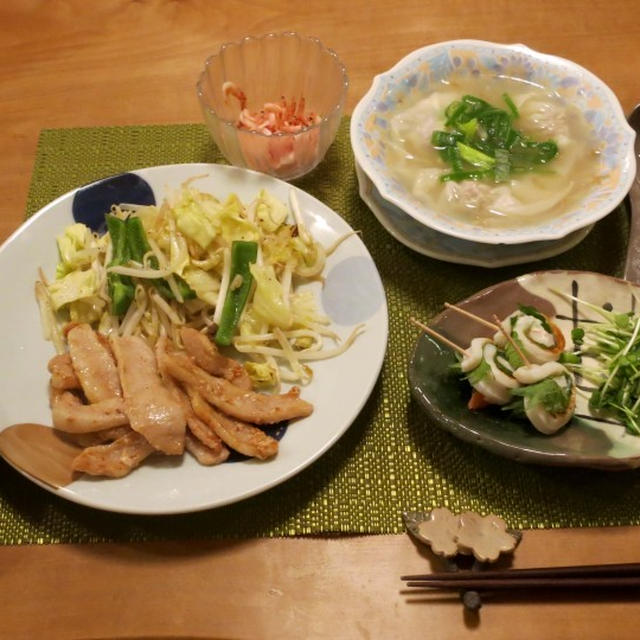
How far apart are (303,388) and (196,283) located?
0.47 m

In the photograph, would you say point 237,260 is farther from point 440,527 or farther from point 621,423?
point 621,423

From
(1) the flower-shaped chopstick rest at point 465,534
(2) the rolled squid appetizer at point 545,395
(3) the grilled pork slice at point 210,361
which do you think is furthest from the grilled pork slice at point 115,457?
(2) the rolled squid appetizer at point 545,395

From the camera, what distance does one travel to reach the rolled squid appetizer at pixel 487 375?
1.56 m

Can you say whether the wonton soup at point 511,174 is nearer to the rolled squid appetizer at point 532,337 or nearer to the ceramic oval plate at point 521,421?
the ceramic oval plate at point 521,421

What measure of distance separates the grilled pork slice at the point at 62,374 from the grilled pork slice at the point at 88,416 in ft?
0.20

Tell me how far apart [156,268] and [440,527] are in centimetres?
111

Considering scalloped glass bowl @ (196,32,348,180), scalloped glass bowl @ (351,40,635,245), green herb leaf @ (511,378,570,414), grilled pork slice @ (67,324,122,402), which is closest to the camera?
green herb leaf @ (511,378,570,414)

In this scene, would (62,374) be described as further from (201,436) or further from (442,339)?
(442,339)

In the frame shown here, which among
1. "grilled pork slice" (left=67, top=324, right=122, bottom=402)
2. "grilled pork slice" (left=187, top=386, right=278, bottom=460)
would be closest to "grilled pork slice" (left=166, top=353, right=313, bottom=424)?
"grilled pork slice" (left=187, top=386, right=278, bottom=460)

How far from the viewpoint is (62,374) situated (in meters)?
1.63

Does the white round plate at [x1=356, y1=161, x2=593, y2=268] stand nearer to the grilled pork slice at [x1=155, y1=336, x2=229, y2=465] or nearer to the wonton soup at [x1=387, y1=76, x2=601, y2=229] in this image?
the wonton soup at [x1=387, y1=76, x2=601, y2=229]

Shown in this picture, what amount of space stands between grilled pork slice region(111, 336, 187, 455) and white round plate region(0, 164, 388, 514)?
0.29ft

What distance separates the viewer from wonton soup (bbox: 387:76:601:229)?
6.51ft

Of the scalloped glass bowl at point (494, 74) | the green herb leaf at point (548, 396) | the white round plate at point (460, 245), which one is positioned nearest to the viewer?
the green herb leaf at point (548, 396)
